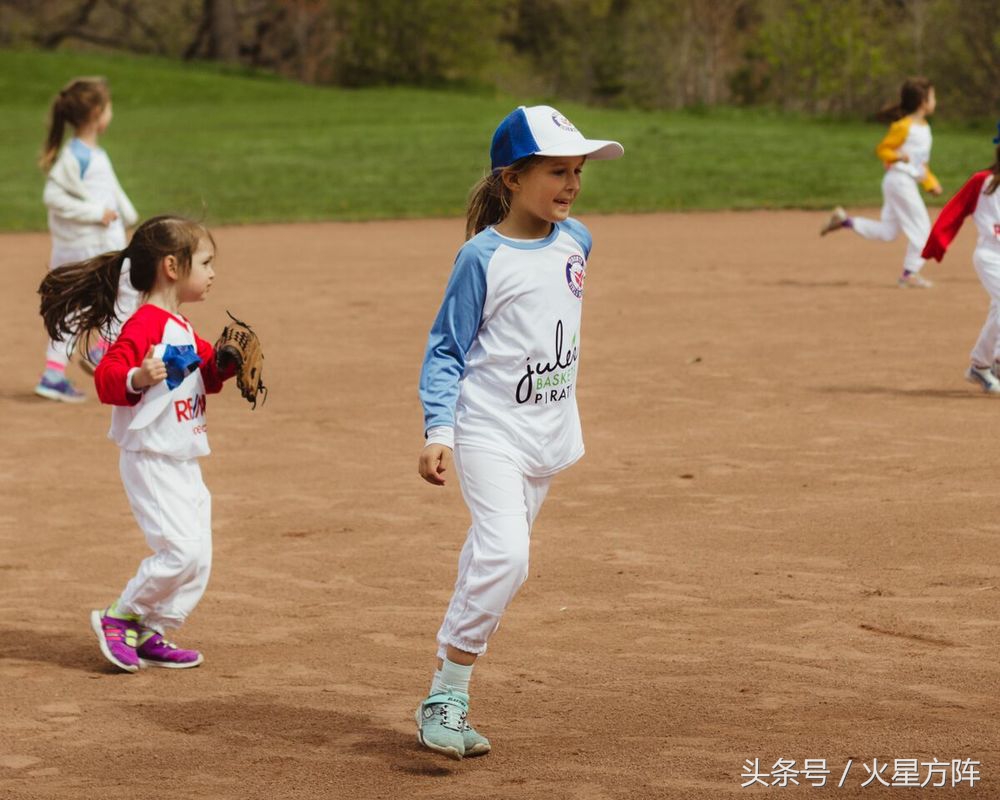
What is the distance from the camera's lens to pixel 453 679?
4.68 meters

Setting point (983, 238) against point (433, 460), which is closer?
point (433, 460)

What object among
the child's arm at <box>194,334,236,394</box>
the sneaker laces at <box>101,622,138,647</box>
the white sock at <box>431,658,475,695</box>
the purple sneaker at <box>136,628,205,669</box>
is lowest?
the purple sneaker at <box>136,628,205,669</box>

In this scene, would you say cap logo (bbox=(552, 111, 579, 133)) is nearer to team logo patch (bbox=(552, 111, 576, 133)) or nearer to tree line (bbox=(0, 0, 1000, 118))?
team logo patch (bbox=(552, 111, 576, 133))

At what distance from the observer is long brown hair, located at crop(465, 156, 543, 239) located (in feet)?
15.9

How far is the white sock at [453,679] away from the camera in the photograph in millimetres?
4676

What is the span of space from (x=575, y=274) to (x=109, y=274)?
184 cm

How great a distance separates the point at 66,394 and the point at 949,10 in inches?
1543

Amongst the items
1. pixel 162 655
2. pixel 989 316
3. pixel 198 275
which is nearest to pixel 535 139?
pixel 198 275

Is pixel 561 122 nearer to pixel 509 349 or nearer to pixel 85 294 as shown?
pixel 509 349

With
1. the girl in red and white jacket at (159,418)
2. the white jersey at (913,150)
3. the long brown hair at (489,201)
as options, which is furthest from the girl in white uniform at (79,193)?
the white jersey at (913,150)

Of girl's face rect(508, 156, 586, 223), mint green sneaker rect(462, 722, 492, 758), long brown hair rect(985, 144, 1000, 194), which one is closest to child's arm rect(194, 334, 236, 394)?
girl's face rect(508, 156, 586, 223)

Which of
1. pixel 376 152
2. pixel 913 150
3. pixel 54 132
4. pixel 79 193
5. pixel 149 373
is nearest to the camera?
pixel 149 373

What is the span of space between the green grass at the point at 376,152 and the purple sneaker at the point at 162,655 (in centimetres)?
1500

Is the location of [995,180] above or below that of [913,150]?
above
